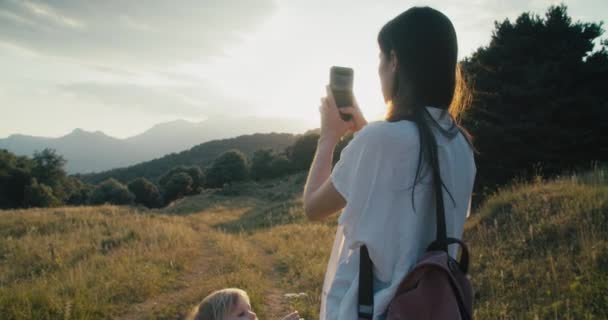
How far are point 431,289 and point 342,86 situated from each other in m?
0.97

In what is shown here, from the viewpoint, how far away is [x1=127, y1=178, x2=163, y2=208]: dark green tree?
216 ft

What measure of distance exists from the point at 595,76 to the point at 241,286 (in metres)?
14.6

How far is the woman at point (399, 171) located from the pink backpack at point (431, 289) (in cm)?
4

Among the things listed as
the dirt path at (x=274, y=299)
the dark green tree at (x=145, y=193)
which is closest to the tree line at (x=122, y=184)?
the dark green tree at (x=145, y=193)

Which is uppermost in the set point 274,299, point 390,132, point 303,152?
point 390,132

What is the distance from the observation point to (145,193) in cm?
6606

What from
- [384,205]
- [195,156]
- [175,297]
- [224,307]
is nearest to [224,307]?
[224,307]

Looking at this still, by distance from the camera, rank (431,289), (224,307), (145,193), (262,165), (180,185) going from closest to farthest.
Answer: (431,289) < (224,307) < (262,165) < (180,185) < (145,193)

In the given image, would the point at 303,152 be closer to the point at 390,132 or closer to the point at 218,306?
the point at 218,306

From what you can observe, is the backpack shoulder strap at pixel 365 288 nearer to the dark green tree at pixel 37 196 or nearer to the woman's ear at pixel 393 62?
the woman's ear at pixel 393 62

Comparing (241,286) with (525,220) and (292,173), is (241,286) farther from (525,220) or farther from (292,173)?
(292,173)

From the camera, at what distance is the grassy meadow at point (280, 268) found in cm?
493

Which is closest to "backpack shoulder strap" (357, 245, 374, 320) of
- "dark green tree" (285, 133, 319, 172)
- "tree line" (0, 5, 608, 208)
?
"tree line" (0, 5, 608, 208)

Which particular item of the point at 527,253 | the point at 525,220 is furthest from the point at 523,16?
the point at 527,253
